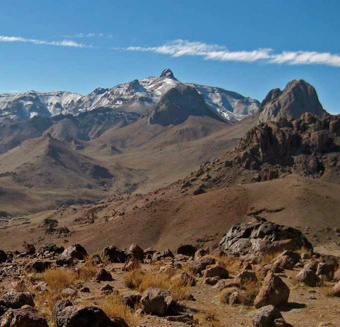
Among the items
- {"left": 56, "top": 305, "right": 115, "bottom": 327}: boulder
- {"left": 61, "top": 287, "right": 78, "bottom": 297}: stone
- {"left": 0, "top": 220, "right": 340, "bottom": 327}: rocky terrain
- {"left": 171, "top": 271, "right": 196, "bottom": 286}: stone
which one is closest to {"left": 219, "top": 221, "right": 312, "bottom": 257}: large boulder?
{"left": 0, "top": 220, "right": 340, "bottom": 327}: rocky terrain

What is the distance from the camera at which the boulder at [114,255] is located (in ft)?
81.1

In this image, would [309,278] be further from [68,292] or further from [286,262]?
[68,292]

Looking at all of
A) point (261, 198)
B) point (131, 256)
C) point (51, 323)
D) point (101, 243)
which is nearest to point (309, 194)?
point (261, 198)

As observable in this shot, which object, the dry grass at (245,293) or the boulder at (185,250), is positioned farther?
the boulder at (185,250)

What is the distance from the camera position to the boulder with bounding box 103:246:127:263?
2473cm

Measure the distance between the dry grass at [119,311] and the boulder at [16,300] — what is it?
1876 millimetres

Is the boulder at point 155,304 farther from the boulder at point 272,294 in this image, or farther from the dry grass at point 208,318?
the boulder at point 272,294

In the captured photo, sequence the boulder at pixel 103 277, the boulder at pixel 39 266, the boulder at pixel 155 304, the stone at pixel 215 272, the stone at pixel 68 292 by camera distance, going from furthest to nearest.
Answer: the boulder at pixel 39 266
the boulder at pixel 103 277
the stone at pixel 215 272
the stone at pixel 68 292
the boulder at pixel 155 304

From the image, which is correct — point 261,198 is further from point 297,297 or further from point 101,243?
point 297,297

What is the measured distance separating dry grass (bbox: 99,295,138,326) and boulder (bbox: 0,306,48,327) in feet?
5.59

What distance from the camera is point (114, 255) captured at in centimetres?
2516

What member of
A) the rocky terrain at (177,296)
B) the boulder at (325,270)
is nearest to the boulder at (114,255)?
the rocky terrain at (177,296)

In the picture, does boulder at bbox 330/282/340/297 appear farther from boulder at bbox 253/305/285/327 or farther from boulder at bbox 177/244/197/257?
boulder at bbox 177/244/197/257

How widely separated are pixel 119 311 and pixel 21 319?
96.1 inches
